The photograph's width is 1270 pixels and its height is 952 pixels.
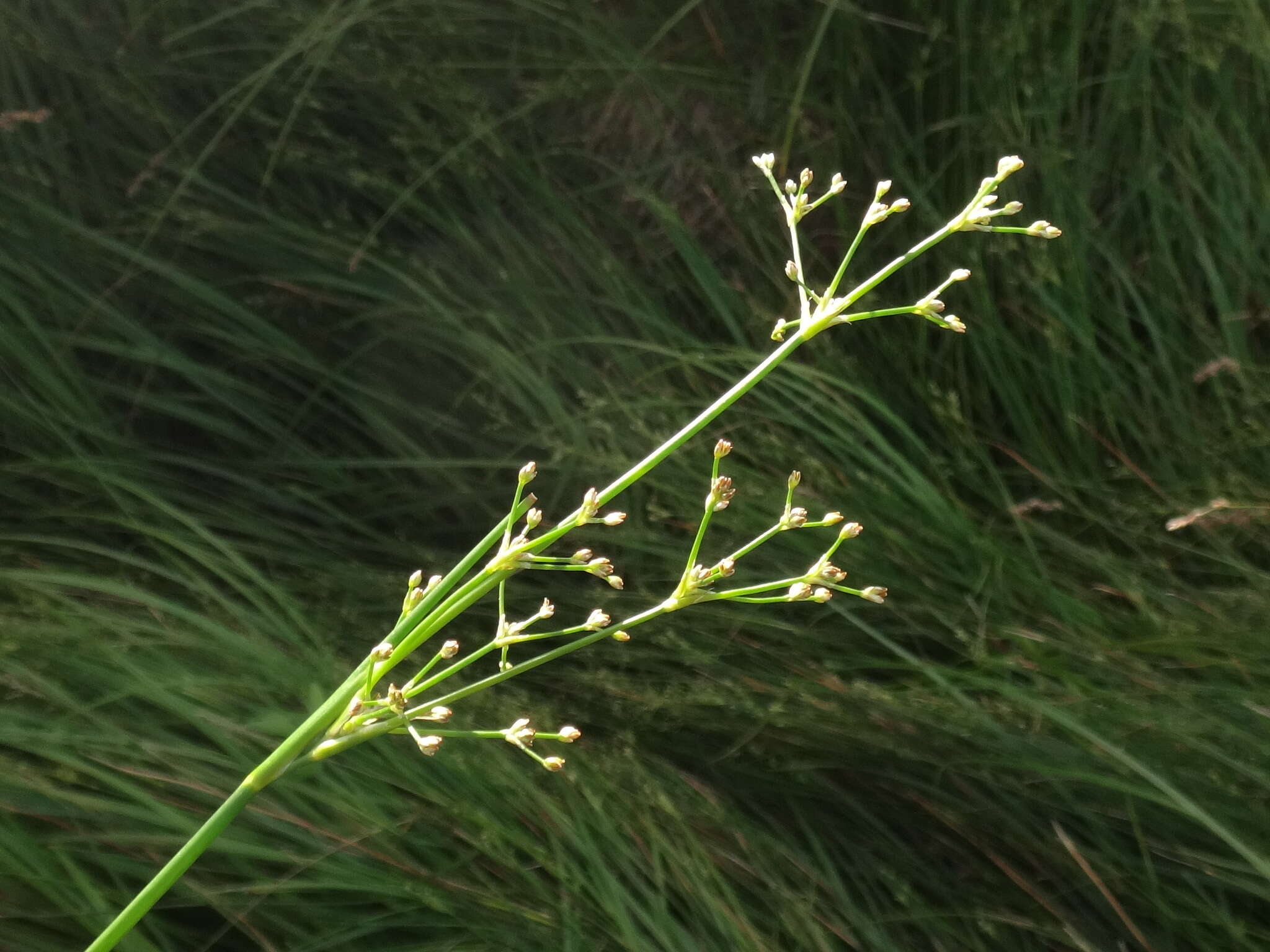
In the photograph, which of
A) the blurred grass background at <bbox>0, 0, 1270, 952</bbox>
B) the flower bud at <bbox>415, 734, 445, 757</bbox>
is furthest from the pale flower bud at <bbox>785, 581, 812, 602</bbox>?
the blurred grass background at <bbox>0, 0, 1270, 952</bbox>

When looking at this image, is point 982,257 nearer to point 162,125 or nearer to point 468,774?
point 468,774

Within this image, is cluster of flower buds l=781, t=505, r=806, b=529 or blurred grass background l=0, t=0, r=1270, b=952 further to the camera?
blurred grass background l=0, t=0, r=1270, b=952

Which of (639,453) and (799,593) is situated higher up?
(799,593)

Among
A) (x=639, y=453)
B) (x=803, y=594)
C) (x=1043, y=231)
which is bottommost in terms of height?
(x=639, y=453)

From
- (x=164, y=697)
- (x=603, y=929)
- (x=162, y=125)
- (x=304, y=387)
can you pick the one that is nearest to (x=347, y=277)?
(x=304, y=387)

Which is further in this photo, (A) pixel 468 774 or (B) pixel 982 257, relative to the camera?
(B) pixel 982 257

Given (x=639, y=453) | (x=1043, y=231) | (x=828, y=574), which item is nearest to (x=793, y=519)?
(x=828, y=574)

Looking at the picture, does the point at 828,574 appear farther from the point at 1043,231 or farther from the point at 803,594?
the point at 1043,231

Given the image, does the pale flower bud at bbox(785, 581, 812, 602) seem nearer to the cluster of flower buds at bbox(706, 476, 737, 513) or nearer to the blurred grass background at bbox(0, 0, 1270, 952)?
the cluster of flower buds at bbox(706, 476, 737, 513)
